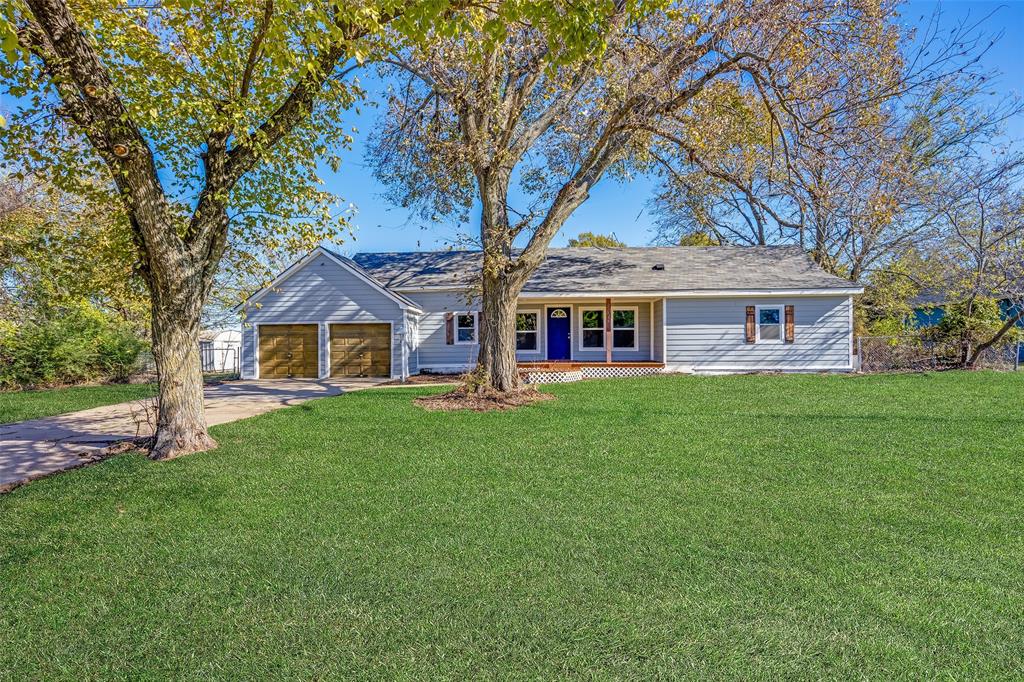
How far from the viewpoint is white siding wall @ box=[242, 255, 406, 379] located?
16438mm

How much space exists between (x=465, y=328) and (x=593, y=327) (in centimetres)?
435

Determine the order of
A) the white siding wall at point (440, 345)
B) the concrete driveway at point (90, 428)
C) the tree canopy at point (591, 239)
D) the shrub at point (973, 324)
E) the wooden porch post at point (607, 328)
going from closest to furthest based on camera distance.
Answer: the concrete driveway at point (90, 428)
the shrub at point (973, 324)
the wooden porch post at point (607, 328)
the white siding wall at point (440, 345)
the tree canopy at point (591, 239)

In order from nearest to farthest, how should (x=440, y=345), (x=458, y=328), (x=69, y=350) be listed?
(x=69, y=350) < (x=440, y=345) < (x=458, y=328)

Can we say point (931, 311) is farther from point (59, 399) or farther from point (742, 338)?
point (59, 399)

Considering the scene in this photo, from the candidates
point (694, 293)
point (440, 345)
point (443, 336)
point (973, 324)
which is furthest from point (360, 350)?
point (973, 324)

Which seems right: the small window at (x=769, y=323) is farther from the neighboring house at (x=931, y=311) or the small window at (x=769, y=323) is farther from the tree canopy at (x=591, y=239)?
the tree canopy at (x=591, y=239)

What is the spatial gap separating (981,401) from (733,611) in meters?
9.78

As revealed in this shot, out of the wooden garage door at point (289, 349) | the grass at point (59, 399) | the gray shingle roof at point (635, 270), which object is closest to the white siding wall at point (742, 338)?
the gray shingle roof at point (635, 270)

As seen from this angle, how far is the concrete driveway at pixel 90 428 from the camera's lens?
6.42 metres

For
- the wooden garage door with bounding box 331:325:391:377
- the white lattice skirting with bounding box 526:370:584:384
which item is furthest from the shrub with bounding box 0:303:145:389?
the white lattice skirting with bounding box 526:370:584:384

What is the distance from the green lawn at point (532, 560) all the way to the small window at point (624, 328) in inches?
434

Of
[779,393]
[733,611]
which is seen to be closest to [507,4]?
[733,611]

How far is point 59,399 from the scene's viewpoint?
11.9 meters

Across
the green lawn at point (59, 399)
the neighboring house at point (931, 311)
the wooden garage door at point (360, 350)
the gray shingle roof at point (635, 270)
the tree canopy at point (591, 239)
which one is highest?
the tree canopy at point (591, 239)
